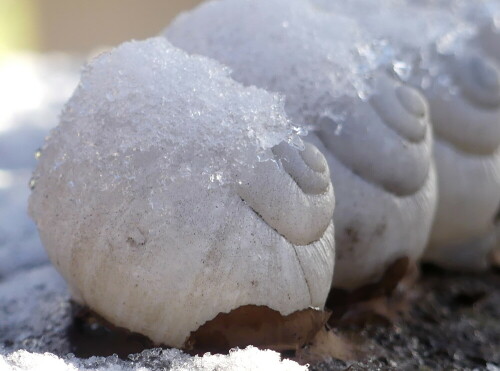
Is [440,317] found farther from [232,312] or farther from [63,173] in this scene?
[63,173]

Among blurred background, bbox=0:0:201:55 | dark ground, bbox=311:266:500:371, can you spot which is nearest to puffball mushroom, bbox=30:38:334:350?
dark ground, bbox=311:266:500:371

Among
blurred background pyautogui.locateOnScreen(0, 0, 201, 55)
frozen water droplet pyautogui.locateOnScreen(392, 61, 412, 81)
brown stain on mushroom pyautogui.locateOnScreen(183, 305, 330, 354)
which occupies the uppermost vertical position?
frozen water droplet pyautogui.locateOnScreen(392, 61, 412, 81)

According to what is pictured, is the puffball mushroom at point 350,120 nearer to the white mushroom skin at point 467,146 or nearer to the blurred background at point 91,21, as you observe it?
the white mushroom skin at point 467,146

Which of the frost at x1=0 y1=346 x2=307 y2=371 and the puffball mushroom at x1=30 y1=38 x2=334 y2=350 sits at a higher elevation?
the puffball mushroom at x1=30 y1=38 x2=334 y2=350

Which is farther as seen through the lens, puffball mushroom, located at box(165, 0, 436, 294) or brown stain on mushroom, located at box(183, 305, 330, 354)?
puffball mushroom, located at box(165, 0, 436, 294)

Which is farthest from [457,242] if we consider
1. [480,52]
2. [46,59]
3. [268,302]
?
[46,59]

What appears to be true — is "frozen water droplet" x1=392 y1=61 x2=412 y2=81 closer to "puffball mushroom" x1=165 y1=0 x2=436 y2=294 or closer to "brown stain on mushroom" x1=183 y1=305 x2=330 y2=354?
"puffball mushroom" x1=165 y1=0 x2=436 y2=294
